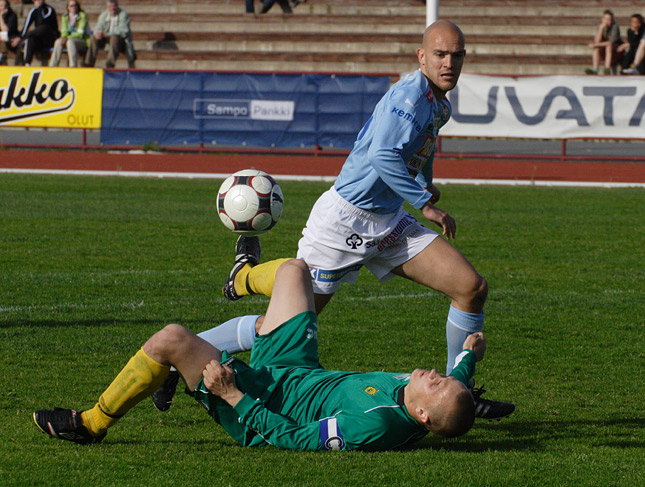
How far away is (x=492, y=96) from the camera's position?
18688 millimetres

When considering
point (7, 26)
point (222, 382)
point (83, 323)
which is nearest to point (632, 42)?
point (7, 26)

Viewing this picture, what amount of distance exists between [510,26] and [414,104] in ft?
79.2

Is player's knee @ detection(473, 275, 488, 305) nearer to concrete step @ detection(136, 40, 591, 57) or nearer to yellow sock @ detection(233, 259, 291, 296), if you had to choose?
yellow sock @ detection(233, 259, 291, 296)

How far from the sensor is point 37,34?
24.6 m

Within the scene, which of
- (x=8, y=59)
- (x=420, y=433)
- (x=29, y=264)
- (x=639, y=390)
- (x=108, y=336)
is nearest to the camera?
(x=420, y=433)

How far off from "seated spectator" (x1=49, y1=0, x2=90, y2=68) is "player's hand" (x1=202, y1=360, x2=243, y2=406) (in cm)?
2130

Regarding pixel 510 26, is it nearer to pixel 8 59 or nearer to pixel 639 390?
pixel 8 59

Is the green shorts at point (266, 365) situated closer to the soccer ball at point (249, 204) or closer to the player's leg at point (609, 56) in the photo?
the soccer ball at point (249, 204)

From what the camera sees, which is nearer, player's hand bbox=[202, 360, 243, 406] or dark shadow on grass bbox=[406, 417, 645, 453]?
player's hand bbox=[202, 360, 243, 406]

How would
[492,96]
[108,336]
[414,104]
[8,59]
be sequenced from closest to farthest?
[414,104] → [108,336] → [492,96] → [8,59]

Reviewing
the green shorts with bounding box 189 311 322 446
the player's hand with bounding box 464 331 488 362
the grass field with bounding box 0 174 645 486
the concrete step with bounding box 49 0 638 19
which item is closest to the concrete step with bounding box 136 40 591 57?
the concrete step with bounding box 49 0 638 19

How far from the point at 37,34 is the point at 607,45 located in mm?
13888

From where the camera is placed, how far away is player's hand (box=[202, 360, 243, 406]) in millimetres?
4336

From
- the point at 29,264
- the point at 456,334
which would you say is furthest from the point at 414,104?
the point at 29,264
